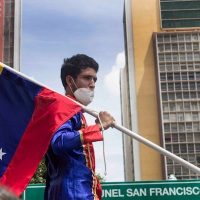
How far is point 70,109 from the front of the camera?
2752 mm

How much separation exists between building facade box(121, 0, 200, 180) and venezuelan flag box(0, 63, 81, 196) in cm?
5939

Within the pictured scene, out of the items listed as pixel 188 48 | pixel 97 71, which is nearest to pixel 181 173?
pixel 188 48

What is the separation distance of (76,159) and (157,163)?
2323 inches

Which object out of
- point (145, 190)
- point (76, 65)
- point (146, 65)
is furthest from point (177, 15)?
point (76, 65)

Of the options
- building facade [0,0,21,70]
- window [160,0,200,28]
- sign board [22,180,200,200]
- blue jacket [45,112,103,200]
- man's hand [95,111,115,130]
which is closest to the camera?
blue jacket [45,112,103,200]

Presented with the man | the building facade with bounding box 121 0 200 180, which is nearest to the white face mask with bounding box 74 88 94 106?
the man

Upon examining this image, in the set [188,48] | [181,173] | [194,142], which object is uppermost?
[188,48]

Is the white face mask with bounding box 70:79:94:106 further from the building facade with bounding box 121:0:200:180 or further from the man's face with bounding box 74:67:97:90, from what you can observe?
the building facade with bounding box 121:0:200:180

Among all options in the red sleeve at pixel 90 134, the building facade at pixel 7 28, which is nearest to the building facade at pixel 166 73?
the building facade at pixel 7 28

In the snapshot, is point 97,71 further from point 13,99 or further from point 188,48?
point 188,48

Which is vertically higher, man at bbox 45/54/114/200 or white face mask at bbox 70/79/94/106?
white face mask at bbox 70/79/94/106

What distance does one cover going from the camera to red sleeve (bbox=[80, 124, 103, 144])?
2545mm

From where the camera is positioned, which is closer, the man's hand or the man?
the man

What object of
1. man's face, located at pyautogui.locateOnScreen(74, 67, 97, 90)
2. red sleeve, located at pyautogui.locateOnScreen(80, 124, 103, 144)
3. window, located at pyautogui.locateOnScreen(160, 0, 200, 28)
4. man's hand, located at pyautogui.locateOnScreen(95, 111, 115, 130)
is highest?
window, located at pyautogui.locateOnScreen(160, 0, 200, 28)
